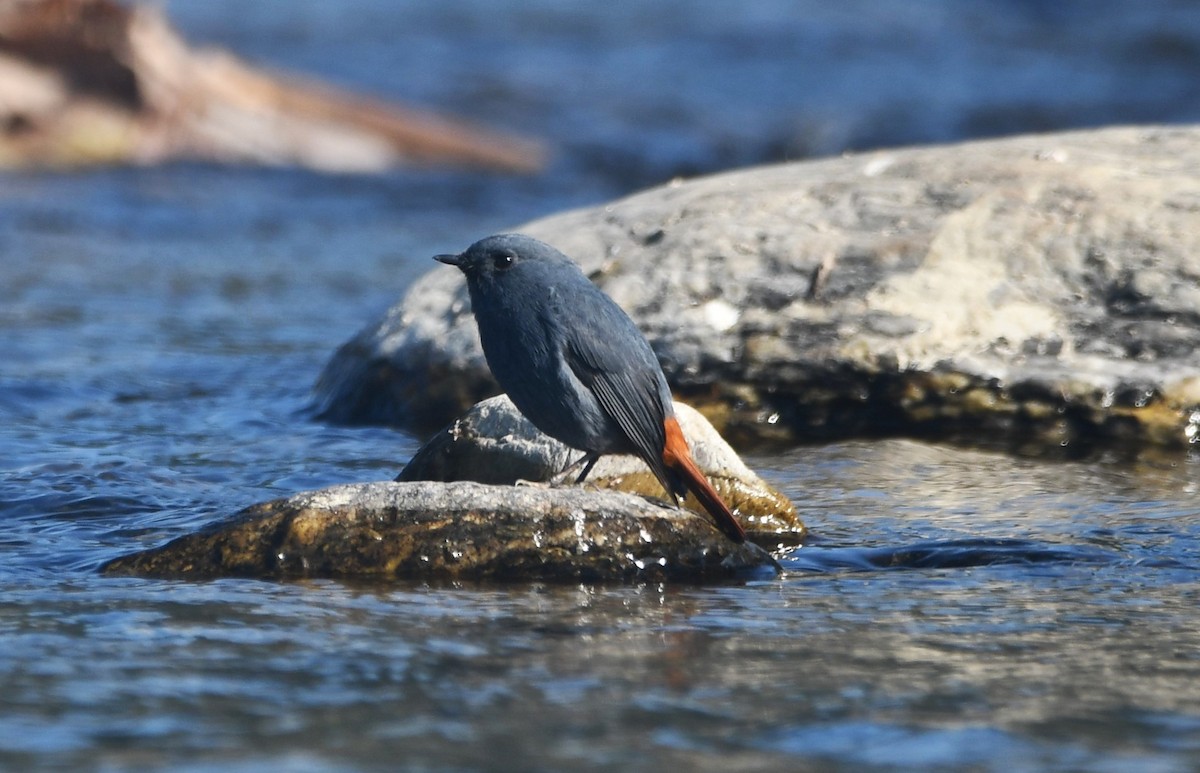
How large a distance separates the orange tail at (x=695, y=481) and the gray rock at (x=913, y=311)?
1460 mm

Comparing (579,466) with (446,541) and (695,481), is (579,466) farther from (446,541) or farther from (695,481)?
(446,541)

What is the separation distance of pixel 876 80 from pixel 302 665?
15.7 metres

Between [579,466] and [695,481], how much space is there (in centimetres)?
53

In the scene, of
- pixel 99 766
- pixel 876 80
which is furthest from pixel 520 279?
pixel 876 80

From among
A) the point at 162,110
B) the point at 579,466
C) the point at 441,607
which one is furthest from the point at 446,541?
the point at 162,110

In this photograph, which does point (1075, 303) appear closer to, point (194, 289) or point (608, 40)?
point (194, 289)

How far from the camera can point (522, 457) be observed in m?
4.63

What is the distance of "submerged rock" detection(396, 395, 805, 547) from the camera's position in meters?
4.48

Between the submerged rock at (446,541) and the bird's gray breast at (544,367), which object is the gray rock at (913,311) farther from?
the submerged rock at (446,541)

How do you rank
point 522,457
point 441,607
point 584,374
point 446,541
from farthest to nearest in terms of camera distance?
point 522,457 < point 584,374 < point 446,541 < point 441,607

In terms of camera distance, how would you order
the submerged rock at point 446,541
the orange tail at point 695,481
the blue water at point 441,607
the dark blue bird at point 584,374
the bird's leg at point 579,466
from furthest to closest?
the bird's leg at point 579,466
the dark blue bird at point 584,374
the orange tail at point 695,481
the submerged rock at point 446,541
the blue water at point 441,607

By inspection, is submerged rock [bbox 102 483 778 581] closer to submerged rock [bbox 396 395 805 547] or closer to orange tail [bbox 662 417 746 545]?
orange tail [bbox 662 417 746 545]

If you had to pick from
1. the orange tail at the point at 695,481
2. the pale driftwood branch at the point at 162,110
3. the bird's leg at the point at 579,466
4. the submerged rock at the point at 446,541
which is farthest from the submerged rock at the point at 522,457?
the pale driftwood branch at the point at 162,110

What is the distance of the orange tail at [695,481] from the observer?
3994 mm
